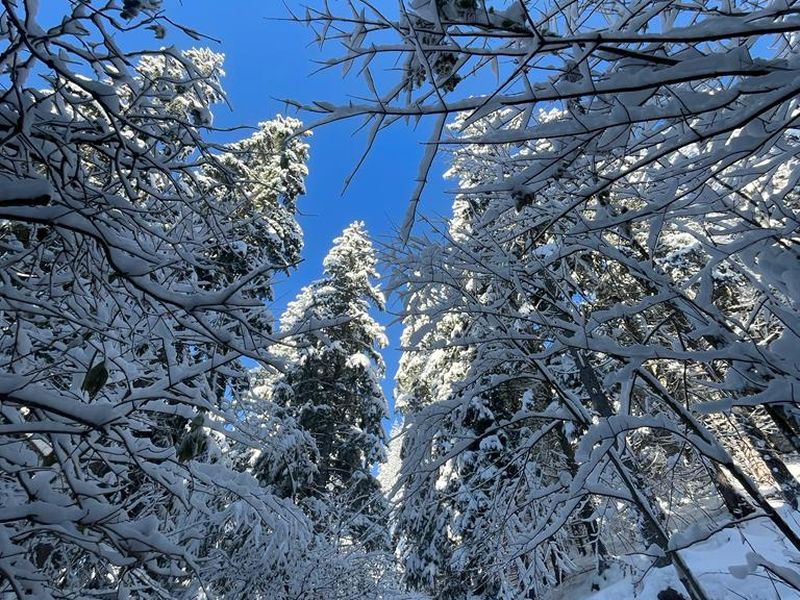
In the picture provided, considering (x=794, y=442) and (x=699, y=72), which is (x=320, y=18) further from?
(x=794, y=442)

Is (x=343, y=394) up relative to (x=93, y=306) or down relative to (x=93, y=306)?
up

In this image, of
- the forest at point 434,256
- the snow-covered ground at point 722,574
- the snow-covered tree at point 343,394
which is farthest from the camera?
the snow-covered tree at point 343,394

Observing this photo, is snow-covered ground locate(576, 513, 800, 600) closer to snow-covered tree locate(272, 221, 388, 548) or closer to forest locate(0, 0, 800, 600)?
forest locate(0, 0, 800, 600)

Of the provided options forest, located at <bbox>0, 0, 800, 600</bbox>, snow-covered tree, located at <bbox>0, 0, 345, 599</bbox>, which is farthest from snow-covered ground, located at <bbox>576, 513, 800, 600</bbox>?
snow-covered tree, located at <bbox>0, 0, 345, 599</bbox>

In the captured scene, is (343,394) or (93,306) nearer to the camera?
(93,306)

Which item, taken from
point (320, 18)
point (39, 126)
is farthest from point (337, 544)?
point (320, 18)

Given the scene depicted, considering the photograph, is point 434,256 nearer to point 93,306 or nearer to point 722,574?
point 93,306

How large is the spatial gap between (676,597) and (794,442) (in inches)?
304

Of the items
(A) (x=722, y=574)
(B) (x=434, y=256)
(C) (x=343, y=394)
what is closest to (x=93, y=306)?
(B) (x=434, y=256)

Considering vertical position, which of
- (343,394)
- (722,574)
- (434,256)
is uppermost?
(343,394)

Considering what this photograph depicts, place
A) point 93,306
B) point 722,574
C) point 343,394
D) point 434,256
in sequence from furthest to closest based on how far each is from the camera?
point 343,394 < point 722,574 < point 434,256 < point 93,306

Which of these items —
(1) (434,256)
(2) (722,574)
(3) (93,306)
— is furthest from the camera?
(2) (722,574)

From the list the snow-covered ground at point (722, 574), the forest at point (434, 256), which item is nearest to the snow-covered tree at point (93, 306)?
the forest at point (434, 256)

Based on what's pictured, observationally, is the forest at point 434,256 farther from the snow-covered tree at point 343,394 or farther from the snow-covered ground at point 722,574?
the snow-covered tree at point 343,394
